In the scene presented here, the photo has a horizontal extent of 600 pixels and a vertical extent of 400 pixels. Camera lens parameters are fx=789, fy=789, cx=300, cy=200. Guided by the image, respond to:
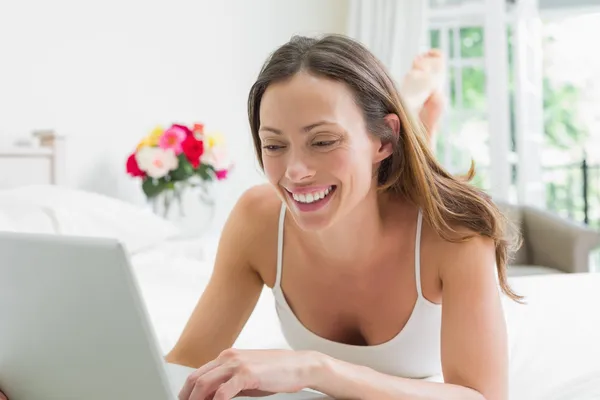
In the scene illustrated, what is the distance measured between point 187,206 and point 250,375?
2661mm

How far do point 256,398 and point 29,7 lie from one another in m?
2.42

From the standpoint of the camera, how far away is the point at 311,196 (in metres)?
1.13

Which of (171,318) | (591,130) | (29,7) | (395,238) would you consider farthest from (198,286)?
(591,130)

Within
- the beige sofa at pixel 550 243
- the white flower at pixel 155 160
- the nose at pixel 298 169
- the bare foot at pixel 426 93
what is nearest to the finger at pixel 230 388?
the nose at pixel 298 169

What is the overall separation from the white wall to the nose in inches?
79.0

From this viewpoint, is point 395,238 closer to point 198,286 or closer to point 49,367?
point 49,367

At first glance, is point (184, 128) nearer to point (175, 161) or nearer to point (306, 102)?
point (175, 161)

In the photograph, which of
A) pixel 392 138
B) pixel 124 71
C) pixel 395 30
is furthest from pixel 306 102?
pixel 395 30

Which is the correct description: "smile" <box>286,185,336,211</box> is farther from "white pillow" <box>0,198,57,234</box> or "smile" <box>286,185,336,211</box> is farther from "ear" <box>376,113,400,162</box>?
"white pillow" <box>0,198,57,234</box>

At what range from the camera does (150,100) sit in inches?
148

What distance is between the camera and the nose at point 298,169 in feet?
3.60

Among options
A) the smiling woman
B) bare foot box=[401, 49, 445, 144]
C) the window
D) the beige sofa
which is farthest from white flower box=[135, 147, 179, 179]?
the window

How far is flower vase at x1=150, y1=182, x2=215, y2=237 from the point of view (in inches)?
135

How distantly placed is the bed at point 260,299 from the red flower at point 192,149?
45 centimetres
